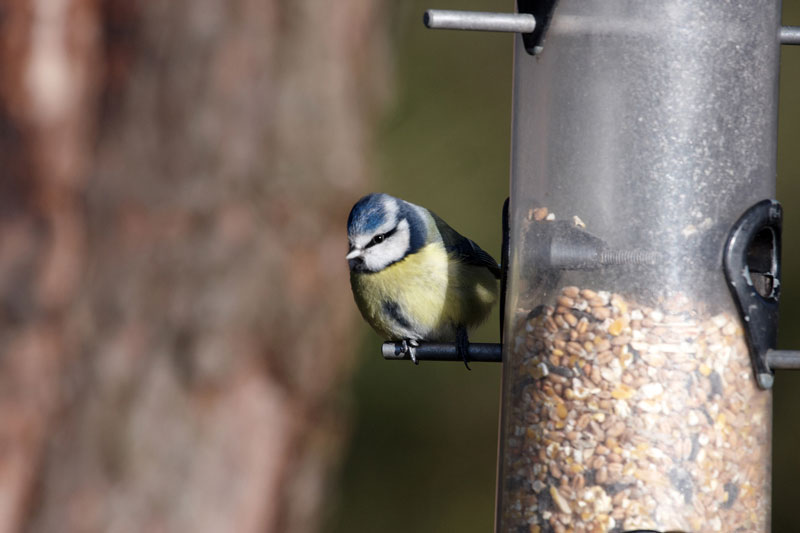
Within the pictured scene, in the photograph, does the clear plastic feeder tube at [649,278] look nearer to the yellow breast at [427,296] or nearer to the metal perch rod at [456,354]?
the metal perch rod at [456,354]

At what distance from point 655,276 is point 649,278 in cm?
1

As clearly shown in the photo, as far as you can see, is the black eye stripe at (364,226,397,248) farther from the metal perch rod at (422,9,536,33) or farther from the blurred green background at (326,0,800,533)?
the blurred green background at (326,0,800,533)

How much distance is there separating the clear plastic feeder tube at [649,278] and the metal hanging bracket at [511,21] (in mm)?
47

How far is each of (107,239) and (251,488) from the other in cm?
130

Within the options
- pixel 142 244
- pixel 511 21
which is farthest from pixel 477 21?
pixel 142 244

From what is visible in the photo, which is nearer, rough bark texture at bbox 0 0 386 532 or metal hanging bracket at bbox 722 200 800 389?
metal hanging bracket at bbox 722 200 800 389

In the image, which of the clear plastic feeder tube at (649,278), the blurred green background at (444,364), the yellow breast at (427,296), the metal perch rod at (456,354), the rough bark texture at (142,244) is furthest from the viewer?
the blurred green background at (444,364)

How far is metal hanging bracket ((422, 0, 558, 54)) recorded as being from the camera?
1791 millimetres

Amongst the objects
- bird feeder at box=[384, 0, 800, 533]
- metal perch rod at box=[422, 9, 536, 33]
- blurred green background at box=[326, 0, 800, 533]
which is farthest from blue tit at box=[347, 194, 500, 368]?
blurred green background at box=[326, 0, 800, 533]

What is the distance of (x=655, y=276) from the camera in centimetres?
178

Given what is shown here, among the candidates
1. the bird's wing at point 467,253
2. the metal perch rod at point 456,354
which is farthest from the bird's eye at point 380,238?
the metal perch rod at point 456,354

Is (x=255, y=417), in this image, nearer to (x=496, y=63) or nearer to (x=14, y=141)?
(x=14, y=141)

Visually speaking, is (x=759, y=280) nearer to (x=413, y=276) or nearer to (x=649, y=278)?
(x=649, y=278)

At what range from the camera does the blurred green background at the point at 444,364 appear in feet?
14.7
